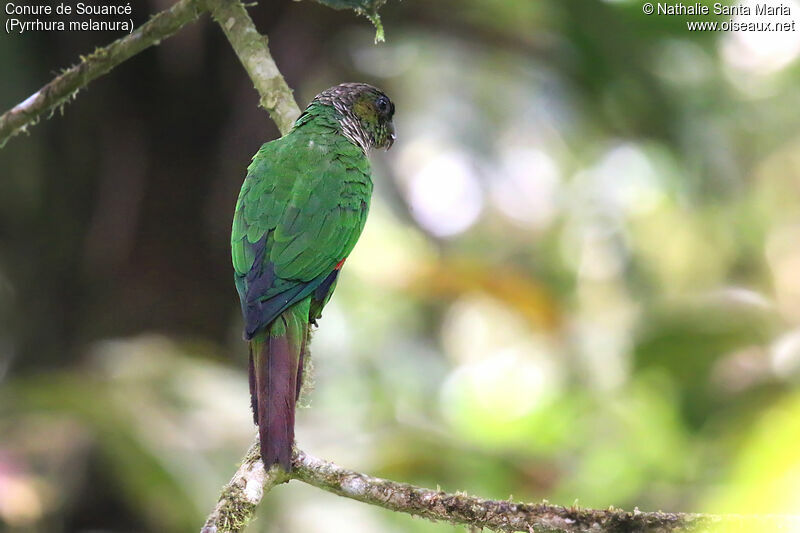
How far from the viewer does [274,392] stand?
224 centimetres

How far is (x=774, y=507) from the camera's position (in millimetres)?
1115

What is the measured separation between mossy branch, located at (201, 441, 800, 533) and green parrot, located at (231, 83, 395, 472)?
8 centimetres

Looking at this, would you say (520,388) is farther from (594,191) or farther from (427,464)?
(427,464)

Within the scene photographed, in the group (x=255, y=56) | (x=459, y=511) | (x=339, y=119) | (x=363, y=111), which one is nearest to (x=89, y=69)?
(x=255, y=56)

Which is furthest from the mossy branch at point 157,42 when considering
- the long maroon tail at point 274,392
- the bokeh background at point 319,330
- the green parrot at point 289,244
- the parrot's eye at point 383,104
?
the bokeh background at point 319,330

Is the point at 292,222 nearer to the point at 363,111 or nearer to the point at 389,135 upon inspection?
the point at 363,111

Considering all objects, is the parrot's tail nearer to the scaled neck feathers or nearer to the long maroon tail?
the long maroon tail

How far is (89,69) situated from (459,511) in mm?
1749

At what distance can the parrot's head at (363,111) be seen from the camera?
330cm

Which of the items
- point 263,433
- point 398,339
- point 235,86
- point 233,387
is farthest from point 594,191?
point 263,433

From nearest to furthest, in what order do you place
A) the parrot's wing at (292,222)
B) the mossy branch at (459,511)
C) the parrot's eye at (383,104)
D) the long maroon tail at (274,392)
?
the mossy branch at (459,511)
the long maroon tail at (274,392)
the parrot's wing at (292,222)
the parrot's eye at (383,104)

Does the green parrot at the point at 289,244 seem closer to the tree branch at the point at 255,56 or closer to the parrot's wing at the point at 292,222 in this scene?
the parrot's wing at the point at 292,222

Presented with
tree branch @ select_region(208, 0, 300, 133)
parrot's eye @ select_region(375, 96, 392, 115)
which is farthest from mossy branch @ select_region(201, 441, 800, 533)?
parrot's eye @ select_region(375, 96, 392, 115)

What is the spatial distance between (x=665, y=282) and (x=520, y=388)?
1876mm
